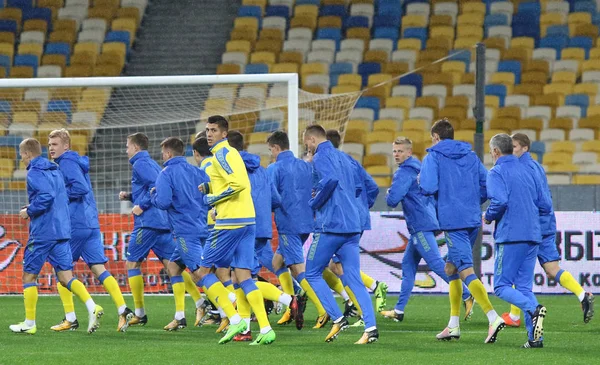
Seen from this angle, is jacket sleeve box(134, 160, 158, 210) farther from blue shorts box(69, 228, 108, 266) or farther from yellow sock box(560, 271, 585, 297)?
yellow sock box(560, 271, 585, 297)

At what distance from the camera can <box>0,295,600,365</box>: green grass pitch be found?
29.0 ft

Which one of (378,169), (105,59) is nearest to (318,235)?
(378,169)

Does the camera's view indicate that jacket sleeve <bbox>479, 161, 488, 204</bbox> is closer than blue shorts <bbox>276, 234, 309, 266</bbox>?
Yes

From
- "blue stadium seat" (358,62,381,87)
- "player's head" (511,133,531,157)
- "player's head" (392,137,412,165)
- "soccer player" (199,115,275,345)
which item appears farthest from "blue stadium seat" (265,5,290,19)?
"soccer player" (199,115,275,345)

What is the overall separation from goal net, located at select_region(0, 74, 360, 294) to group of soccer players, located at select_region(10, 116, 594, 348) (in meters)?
4.27

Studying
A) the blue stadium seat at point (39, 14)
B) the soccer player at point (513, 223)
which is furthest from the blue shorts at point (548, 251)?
the blue stadium seat at point (39, 14)

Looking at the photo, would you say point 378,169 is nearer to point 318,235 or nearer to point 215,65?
point 215,65

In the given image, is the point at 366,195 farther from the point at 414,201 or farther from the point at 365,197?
the point at 414,201

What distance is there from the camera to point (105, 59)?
2445 cm

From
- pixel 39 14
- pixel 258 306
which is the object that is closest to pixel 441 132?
pixel 258 306

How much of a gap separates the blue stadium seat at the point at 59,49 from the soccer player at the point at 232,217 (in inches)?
621

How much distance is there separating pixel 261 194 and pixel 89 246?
1983 mm

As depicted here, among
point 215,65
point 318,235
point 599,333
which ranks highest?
point 215,65

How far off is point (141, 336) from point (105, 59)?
47.4ft
